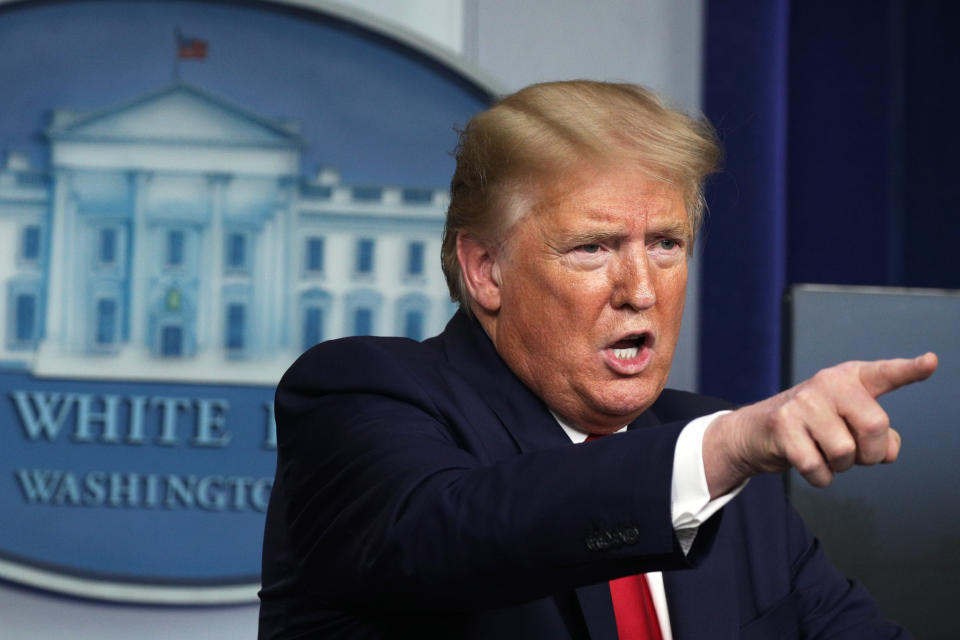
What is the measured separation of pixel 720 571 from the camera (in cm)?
111

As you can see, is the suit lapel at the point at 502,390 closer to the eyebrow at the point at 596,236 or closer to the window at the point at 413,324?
the eyebrow at the point at 596,236

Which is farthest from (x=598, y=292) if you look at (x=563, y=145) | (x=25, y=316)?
(x=25, y=316)

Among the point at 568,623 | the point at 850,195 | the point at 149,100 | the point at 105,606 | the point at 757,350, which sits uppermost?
the point at 149,100

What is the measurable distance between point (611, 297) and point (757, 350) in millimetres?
1293

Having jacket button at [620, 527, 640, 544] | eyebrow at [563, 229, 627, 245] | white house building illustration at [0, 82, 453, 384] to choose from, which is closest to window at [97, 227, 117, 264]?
white house building illustration at [0, 82, 453, 384]

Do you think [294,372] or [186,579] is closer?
[294,372]

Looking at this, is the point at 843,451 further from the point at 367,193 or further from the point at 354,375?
the point at 367,193

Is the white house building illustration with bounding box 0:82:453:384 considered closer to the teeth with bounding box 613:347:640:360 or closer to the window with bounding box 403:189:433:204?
the window with bounding box 403:189:433:204

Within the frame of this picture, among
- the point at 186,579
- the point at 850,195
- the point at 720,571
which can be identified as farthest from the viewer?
the point at 850,195

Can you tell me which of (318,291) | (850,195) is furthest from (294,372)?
(850,195)

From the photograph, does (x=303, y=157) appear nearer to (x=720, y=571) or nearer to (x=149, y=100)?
(x=149, y=100)

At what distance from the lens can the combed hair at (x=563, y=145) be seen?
1045mm

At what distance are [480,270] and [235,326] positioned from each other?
1138 millimetres

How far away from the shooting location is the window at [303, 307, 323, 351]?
221cm
